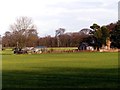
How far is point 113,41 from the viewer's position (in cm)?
9794

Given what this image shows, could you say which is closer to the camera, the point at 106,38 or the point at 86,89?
the point at 86,89

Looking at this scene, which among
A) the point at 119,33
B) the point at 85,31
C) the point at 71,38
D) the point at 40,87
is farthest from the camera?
the point at 85,31

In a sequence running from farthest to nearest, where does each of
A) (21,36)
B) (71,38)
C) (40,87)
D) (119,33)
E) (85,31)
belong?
(85,31) → (71,38) → (21,36) → (119,33) → (40,87)

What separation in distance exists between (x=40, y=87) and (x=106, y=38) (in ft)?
271

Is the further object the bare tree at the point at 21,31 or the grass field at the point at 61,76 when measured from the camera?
the bare tree at the point at 21,31

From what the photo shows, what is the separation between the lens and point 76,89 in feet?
43.4

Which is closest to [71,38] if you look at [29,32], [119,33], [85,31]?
[85,31]

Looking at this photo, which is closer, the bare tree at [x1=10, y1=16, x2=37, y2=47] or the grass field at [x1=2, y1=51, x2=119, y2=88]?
the grass field at [x1=2, y1=51, x2=119, y2=88]

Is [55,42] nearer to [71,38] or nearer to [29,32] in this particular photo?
[71,38]

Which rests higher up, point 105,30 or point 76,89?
point 105,30

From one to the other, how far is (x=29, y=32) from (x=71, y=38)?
46.3 meters

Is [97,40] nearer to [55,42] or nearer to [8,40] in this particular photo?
[8,40]

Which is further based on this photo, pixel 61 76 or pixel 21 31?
pixel 21 31

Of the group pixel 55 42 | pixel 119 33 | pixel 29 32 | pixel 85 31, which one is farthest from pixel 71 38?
pixel 119 33
